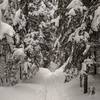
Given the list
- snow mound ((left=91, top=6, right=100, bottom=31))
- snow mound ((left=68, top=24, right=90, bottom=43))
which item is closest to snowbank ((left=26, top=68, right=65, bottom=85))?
snow mound ((left=68, top=24, right=90, bottom=43))

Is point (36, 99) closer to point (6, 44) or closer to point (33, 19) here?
point (6, 44)

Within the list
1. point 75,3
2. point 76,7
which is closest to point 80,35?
point 76,7

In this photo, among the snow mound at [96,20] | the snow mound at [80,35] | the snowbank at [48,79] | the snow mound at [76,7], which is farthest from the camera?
the snowbank at [48,79]

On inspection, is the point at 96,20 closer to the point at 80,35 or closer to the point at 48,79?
the point at 80,35

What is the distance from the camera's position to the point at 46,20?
20.7 meters

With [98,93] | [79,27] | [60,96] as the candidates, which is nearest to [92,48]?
[79,27]

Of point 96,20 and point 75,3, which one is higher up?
point 75,3

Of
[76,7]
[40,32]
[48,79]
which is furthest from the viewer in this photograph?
[48,79]

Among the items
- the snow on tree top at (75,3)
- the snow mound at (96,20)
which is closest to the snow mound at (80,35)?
the snow mound at (96,20)

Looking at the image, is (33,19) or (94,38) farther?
(33,19)

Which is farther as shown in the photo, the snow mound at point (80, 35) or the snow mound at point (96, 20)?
the snow mound at point (80, 35)

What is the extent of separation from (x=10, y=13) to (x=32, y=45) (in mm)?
3358

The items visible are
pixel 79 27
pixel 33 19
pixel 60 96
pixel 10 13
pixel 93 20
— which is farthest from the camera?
pixel 33 19

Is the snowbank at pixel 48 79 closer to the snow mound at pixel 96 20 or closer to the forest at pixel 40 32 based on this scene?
the forest at pixel 40 32
